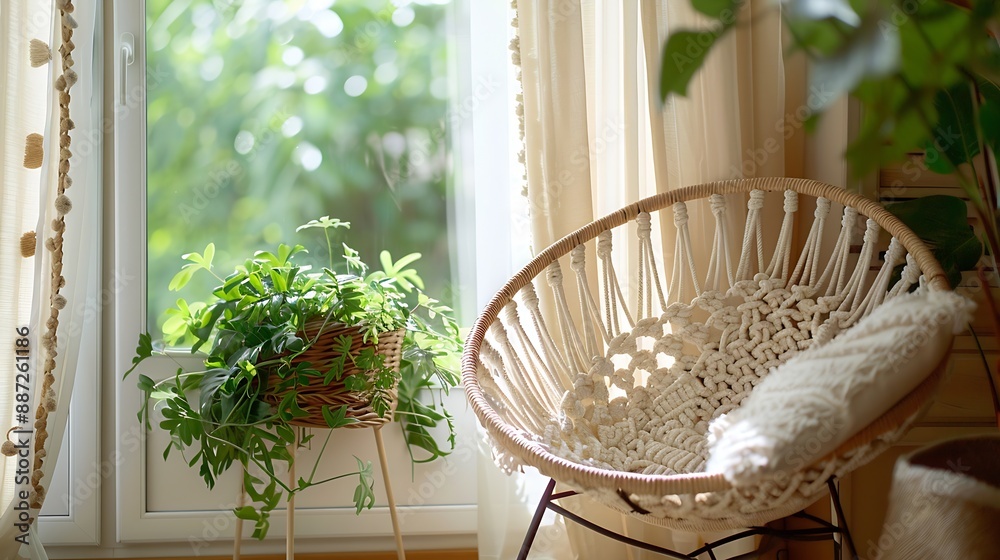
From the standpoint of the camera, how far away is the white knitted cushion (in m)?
0.68

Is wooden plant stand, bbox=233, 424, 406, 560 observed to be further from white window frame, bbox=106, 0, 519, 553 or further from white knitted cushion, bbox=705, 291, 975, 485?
white knitted cushion, bbox=705, 291, 975, 485

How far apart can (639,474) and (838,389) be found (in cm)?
24

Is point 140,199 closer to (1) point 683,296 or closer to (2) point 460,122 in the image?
(2) point 460,122

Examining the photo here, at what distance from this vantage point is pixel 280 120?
5.16ft

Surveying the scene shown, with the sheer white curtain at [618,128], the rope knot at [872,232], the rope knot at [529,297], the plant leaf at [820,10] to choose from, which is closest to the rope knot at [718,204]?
the sheer white curtain at [618,128]

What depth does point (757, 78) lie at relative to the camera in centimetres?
132

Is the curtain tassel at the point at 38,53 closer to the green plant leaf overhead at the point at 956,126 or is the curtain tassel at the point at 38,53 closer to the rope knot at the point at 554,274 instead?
the rope knot at the point at 554,274

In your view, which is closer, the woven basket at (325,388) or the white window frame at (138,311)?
the woven basket at (325,388)

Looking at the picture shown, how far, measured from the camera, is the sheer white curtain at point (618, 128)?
4.16ft

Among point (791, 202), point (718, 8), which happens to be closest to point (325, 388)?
point (791, 202)

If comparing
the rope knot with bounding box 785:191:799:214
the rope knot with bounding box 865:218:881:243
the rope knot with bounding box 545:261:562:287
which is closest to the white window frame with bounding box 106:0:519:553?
the rope knot with bounding box 545:261:562:287

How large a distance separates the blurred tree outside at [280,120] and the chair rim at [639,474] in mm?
494

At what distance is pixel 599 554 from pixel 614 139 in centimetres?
73

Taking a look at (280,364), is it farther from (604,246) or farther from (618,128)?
(618,128)
